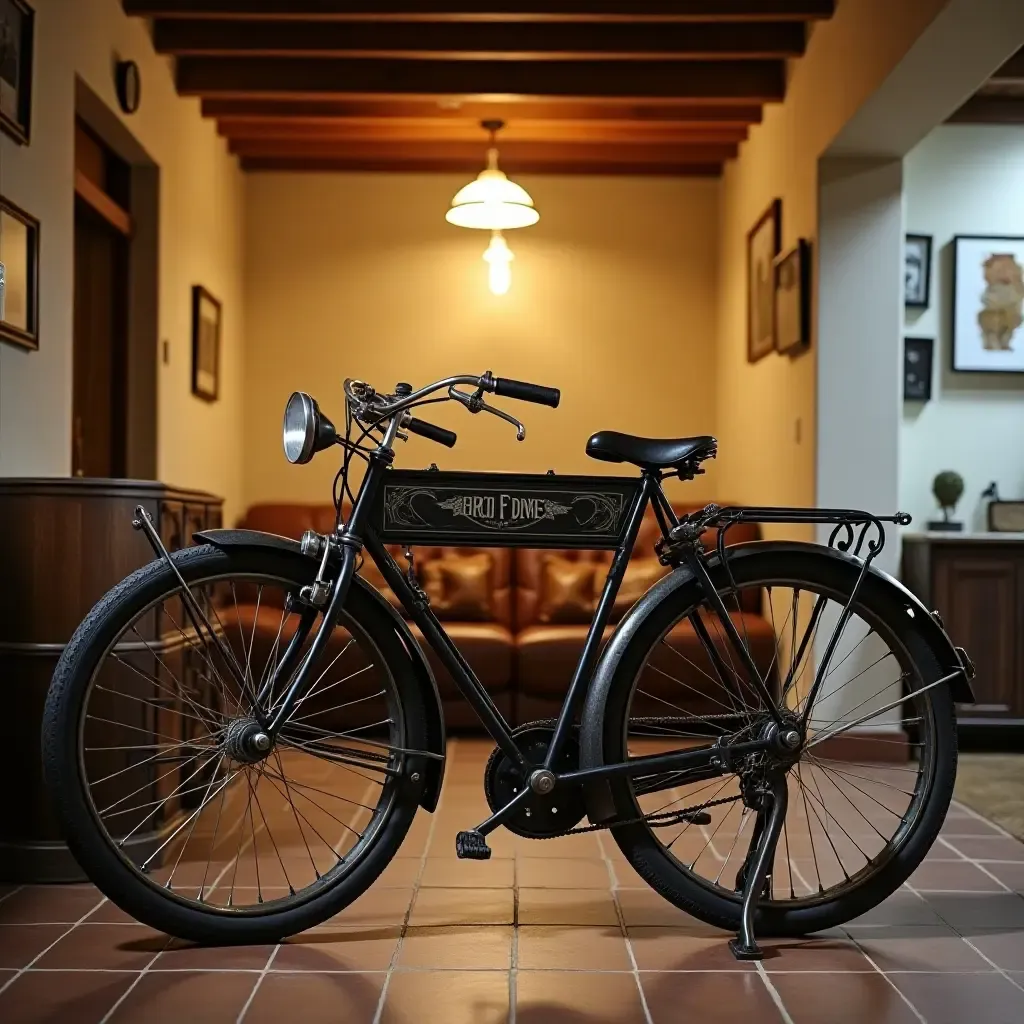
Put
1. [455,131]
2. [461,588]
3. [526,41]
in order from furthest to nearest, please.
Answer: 1. [455,131]
2. [461,588]
3. [526,41]

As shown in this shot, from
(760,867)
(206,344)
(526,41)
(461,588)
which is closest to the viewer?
(760,867)

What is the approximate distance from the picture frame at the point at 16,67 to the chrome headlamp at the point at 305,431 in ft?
4.97

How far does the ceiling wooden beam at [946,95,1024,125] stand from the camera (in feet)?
17.2

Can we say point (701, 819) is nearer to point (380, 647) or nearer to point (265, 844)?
point (380, 647)

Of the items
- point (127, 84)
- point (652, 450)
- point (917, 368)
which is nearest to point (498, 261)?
point (917, 368)

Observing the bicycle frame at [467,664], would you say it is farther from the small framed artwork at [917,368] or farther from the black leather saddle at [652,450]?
the small framed artwork at [917,368]

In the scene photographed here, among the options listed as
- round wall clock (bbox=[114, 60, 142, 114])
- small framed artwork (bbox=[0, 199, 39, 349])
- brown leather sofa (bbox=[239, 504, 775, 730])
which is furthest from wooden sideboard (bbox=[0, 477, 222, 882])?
round wall clock (bbox=[114, 60, 142, 114])

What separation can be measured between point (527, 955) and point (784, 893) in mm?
692

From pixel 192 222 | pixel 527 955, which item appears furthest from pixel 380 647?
pixel 192 222

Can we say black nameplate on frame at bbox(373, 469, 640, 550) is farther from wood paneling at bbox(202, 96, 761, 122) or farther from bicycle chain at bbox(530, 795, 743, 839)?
wood paneling at bbox(202, 96, 761, 122)

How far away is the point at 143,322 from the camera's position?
4848 millimetres

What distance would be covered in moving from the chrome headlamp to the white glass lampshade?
3.14 metres

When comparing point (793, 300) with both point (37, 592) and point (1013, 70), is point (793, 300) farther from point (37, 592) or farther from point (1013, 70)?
point (37, 592)

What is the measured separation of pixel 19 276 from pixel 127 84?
49.8 inches
